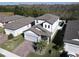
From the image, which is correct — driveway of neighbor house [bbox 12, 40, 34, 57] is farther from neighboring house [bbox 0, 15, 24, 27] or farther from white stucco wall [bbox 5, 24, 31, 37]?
neighboring house [bbox 0, 15, 24, 27]

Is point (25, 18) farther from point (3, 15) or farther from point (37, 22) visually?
point (3, 15)

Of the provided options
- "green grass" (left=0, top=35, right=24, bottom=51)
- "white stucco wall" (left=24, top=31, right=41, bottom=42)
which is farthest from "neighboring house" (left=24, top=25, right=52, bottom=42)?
"green grass" (left=0, top=35, right=24, bottom=51)

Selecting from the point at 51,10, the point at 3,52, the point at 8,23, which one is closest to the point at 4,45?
the point at 3,52

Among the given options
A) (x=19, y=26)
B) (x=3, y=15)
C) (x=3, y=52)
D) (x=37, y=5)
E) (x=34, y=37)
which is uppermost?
(x=37, y=5)

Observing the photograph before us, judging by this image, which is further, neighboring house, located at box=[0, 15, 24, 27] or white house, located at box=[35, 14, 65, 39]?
neighboring house, located at box=[0, 15, 24, 27]

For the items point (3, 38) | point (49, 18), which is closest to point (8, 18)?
point (3, 38)

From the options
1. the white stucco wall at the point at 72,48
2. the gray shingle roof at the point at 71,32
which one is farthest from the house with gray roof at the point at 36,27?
the white stucco wall at the point at 72,48

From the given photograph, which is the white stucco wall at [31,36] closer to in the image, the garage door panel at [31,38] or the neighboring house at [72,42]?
the garage door panel at [31,38]
